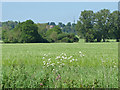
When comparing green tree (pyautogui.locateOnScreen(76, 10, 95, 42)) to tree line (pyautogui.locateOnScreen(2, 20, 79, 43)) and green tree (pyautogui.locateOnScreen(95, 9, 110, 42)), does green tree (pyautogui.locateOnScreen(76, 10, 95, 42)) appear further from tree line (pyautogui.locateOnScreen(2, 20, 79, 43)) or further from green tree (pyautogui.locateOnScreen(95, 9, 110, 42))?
tree line (pyautogui.locateOnScreen(2, 20, 79, 43))

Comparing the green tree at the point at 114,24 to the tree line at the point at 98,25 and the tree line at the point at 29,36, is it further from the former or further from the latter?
the tree line at the point at 29,36

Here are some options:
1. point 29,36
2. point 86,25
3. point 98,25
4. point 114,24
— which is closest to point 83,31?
point 86,25

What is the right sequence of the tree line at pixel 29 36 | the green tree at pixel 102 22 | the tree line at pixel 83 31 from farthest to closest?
1. the green tree at pixel 102 22
2. the tree line at pixel 83 31
3. the tree line at pixel 29 36

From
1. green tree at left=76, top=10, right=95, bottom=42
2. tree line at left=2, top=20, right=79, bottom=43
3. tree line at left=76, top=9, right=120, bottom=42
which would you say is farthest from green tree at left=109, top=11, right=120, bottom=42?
tree line at left=2, top=20, right=79, bottom=43

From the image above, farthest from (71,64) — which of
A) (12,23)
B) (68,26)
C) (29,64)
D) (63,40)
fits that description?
(68,26)

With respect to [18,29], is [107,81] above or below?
below

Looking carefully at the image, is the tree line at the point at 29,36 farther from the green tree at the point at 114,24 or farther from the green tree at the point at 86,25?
the green tree at the point at 114,24

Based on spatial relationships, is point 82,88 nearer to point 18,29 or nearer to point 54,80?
point 54,80

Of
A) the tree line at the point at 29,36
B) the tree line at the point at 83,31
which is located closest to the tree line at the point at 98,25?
the tree line at the point at 83,31

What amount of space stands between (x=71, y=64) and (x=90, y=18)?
43962 millimetres

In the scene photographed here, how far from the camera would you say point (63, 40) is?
160 feet

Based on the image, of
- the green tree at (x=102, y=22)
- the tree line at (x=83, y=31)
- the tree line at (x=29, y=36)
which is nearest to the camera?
the tree line at (x=29, y=36)

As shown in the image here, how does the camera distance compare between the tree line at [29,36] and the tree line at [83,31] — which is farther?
the tree line at [83,31]

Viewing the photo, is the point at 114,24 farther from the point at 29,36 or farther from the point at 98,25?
the point at 29,36
